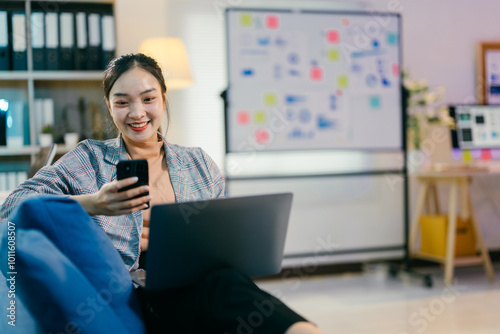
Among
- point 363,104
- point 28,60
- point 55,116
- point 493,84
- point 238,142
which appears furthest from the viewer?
point 493,84

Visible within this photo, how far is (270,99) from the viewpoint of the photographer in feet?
11.4

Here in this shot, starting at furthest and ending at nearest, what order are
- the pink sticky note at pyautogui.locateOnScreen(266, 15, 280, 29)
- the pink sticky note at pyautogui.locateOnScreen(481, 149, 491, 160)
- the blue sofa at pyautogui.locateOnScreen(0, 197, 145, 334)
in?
the pink sticky note at pyautogui.locateOnScreen(481, 149, 491, 160) < the pink sticky note at pyautogui.locateOnScreen(266, 15, 280, 29) < the blue sofa at pyautogui.locateOnScreen(0, 197, 145, 334)

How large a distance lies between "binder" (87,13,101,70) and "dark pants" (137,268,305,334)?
2064 mm

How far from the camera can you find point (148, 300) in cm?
124

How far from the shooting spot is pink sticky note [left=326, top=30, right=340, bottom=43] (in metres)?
3.57

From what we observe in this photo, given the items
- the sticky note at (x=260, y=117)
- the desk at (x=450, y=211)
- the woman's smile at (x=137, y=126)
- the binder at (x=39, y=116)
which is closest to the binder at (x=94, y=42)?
the binder at (x=39, y=116)

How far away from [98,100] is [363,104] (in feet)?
5.75

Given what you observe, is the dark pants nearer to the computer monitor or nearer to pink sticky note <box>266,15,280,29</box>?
pink sticky note <box>266,15,280,29</box>

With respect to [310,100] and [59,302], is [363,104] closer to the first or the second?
[310,100]

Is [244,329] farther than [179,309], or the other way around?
[179,309]

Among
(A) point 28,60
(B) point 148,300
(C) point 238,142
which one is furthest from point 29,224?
(C) point 238,142

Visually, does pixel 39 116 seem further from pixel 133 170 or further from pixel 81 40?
pixel 133 170

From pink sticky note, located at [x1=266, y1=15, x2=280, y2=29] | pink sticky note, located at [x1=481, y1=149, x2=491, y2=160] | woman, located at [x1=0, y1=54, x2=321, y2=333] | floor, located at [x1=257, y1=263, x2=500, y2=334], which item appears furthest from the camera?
pink sticky note, located at [x1=481, y1=149, x2=491, y2=160]

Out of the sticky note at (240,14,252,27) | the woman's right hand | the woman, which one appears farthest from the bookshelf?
the woman's right hand
